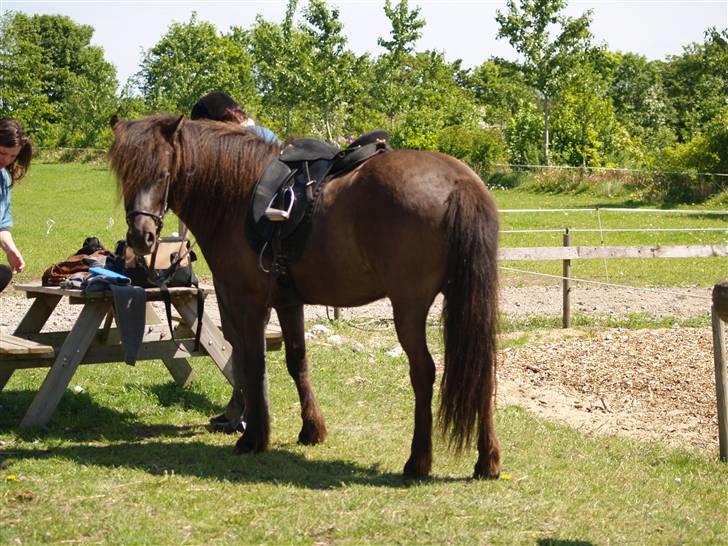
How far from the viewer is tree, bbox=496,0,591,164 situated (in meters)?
35.2

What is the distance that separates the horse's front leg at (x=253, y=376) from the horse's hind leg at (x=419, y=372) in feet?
3.40

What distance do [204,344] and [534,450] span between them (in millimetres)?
2454

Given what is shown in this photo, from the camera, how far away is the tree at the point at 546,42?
3516 cm

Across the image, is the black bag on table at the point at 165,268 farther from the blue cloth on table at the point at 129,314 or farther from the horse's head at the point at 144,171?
the horse's head at the point at 144,171

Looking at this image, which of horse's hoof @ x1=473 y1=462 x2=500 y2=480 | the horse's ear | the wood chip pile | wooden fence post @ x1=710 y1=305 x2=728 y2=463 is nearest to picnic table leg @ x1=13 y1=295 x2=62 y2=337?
the horse's ear

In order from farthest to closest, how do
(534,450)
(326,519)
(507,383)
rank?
1. (507,383)
2. (534,450)
3. (326,519)

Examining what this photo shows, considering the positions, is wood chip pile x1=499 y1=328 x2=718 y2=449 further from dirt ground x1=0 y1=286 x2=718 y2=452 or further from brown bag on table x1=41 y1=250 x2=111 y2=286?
brown bag on table x1=41 y1=250 x2=111 y2=286

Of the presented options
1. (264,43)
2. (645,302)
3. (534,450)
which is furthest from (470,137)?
(534,450)

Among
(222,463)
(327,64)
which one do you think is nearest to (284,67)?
(327,64)

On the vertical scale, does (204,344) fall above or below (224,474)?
above

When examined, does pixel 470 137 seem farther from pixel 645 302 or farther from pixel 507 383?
pixel 507 383

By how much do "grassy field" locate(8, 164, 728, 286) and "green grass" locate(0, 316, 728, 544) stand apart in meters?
2.05

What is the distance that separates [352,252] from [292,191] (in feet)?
1.72

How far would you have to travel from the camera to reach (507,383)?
8078mm
